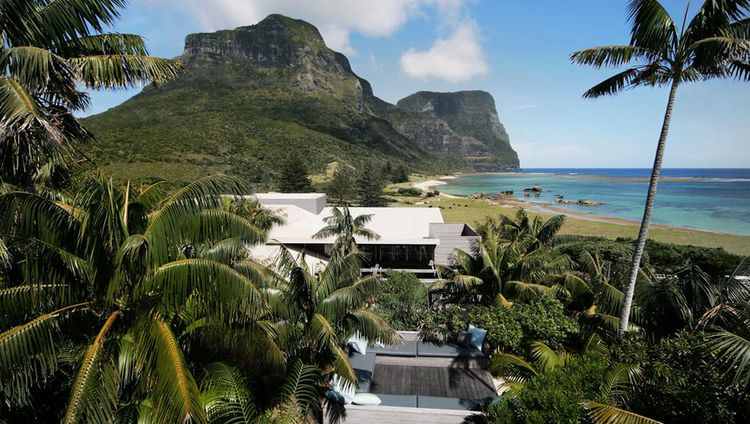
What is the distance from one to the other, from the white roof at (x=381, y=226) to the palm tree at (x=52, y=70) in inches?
418

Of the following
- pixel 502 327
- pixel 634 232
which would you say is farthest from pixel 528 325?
pixel 634 232

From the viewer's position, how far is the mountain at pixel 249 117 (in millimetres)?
50656

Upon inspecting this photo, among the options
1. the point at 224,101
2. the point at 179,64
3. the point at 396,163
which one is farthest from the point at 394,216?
the point at 396,163

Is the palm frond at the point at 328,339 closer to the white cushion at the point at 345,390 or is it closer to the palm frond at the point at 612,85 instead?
the white cushion at the point at 345,390

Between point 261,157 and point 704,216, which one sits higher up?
point 261,157

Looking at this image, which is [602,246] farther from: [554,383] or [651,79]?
[554,383]

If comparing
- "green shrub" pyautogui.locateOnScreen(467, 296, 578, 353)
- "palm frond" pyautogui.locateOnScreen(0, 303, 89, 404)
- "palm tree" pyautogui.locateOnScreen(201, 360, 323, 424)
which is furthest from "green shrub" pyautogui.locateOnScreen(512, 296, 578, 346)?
"palm frond" pyautogui.locateOnScreen(0, 303, 89, 404)

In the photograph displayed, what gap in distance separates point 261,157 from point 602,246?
50.1 m

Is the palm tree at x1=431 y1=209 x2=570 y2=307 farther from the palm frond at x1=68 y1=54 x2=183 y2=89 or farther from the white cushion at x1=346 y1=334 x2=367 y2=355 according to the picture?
the palm frond at x1=68 y1=54 x2=183 y2=89

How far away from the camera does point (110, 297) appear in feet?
13.8

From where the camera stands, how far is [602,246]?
22578 mm

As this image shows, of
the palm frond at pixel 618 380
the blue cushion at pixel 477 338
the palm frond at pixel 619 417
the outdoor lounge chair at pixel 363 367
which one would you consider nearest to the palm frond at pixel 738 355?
the palm frond at pixel 619 417

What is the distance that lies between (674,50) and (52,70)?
10032mm

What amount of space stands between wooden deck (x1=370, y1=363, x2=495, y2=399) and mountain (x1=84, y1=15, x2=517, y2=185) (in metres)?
9.68
